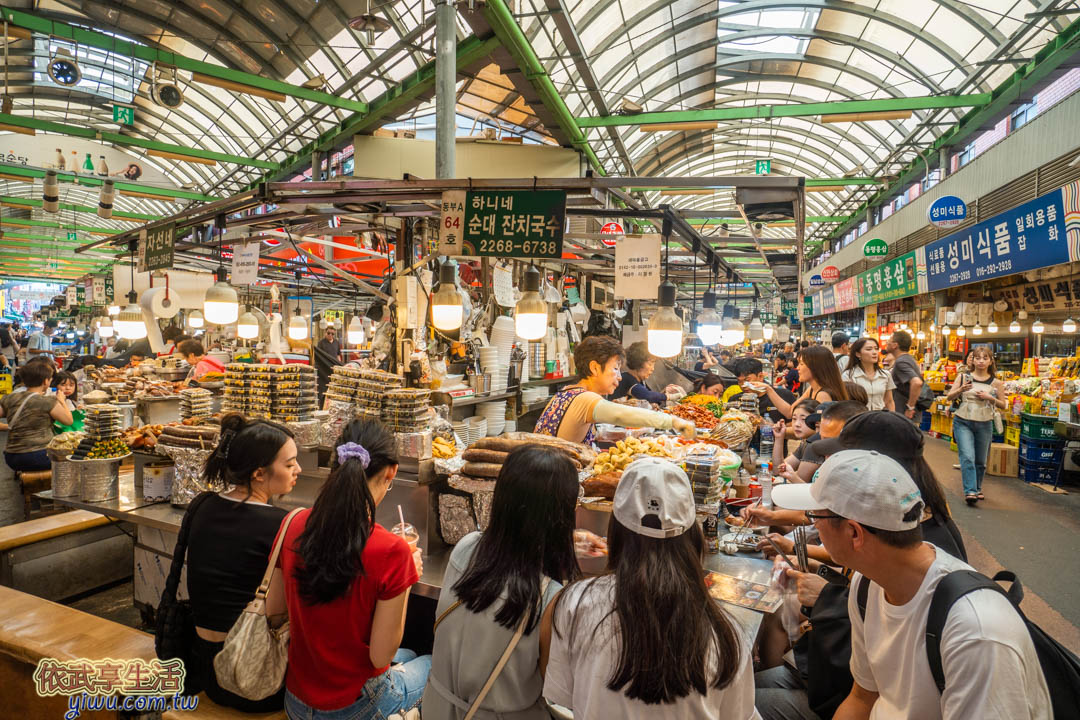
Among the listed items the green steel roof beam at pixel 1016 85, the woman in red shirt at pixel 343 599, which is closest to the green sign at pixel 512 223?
the woman in red shirt at pixel 343 599

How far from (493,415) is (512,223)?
167 inches

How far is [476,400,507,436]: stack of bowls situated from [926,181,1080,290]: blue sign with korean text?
788 cm

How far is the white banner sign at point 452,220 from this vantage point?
4.62m

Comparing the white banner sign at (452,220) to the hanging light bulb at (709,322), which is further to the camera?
the hanging light bulb at (709,322)

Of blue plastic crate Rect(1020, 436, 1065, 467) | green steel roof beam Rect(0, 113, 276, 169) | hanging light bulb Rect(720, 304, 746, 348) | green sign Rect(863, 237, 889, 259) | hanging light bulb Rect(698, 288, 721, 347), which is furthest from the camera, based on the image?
green sign Rect(863, 237, 889, 259)

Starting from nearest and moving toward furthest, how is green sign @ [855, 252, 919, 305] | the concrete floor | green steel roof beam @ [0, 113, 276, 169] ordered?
the concrete floor
green steel roof beam @ [0, 113, 276, 169]
green sign @ [855, 252, 919, 305]

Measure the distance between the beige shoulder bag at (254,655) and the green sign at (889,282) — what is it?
14340 millimetres

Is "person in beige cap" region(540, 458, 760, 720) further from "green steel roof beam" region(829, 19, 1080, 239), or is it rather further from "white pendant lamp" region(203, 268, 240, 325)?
"green steel roof beam" region(829, 19, 1080, 239)

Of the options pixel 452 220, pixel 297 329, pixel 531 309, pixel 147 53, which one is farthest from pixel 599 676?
pixel 147 53

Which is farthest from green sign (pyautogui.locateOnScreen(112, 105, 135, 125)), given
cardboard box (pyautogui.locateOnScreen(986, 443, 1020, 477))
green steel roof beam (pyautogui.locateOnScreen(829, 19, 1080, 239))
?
cardboard box (pyautogui.locateOnScreen(986, 443, 1020, 477))

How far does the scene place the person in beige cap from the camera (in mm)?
1492

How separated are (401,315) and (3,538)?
11.9 ft

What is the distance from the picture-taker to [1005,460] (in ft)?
29.9

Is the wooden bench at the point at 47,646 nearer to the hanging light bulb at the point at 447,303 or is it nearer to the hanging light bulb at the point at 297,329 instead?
the hanging light bulb at the point at 447,303
